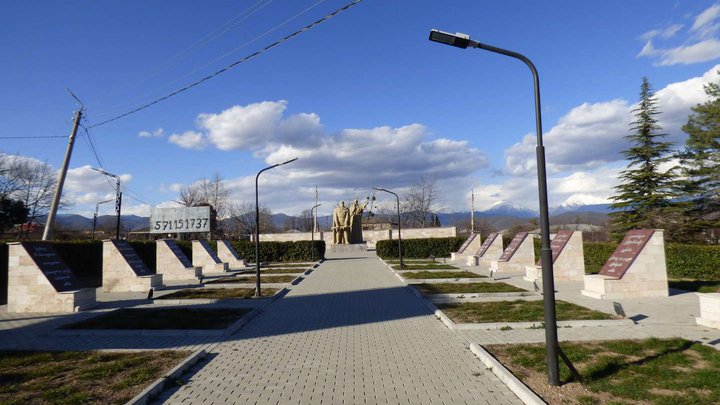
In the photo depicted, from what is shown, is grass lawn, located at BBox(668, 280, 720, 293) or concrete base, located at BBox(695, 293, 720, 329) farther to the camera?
grass lawn, located at BBox(668, 280, 720, 293)

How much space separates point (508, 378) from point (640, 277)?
9.82 meters

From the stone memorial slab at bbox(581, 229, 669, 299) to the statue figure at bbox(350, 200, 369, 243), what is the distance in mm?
34738

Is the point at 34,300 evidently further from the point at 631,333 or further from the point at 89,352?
the point at 631,333

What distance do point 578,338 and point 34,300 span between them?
14.7 m

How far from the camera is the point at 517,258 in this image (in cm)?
2278

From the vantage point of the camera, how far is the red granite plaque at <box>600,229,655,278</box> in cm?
1334

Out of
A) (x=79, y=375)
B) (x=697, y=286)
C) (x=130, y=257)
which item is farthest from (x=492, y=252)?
(x=79, y=375)

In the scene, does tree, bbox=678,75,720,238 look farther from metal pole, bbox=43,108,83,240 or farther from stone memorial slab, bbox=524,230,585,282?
metal pole, bbox=43,108,83,240

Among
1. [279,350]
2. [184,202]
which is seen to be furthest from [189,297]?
[184,202]

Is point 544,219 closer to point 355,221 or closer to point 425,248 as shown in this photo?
point 425,248

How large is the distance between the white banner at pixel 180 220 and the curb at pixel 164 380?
37.2 metres

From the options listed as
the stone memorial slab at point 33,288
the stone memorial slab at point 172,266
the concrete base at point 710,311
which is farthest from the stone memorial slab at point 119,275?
the concrete base at point 710,311

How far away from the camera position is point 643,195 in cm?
3203

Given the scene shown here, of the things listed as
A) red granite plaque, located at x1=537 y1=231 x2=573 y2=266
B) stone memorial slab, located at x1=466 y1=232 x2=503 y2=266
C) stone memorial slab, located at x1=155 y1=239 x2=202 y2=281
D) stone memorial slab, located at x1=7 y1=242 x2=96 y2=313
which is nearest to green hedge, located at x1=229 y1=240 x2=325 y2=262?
stone memorial slab, located at x1=155 y1=239 x2=202 y2=281
